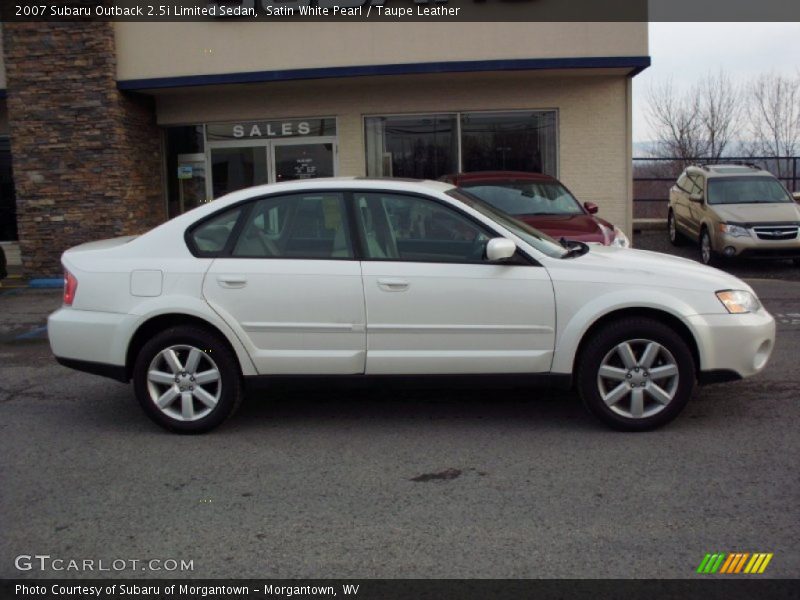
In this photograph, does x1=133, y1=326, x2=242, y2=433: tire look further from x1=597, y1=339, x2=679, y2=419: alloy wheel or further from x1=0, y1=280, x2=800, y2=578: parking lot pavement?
x1=597, y1=339, x2=679, y2=419: alloy wheel

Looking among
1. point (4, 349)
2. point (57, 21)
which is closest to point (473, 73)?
point (57, 21)

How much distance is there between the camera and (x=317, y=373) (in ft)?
19.2

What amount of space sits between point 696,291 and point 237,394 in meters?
3.03

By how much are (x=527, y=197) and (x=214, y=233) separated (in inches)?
251

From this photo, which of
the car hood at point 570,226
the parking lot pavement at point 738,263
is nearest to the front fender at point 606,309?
the car hood at point 570,226

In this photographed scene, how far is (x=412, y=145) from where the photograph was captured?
15914mm

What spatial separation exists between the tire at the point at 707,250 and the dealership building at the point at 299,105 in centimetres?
134

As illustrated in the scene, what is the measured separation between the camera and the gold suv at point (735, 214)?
14555 millimetres

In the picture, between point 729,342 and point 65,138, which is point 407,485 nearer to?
point 729,342

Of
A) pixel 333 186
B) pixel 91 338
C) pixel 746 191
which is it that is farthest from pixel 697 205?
pixel 91 338

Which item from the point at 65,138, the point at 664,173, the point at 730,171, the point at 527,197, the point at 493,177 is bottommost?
the point at 527,197

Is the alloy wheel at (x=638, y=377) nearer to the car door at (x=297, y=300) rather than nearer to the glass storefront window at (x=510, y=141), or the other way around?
the car door at (x=297, y=300)

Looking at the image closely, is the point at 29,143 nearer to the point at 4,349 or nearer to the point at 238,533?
the point at 4,349
